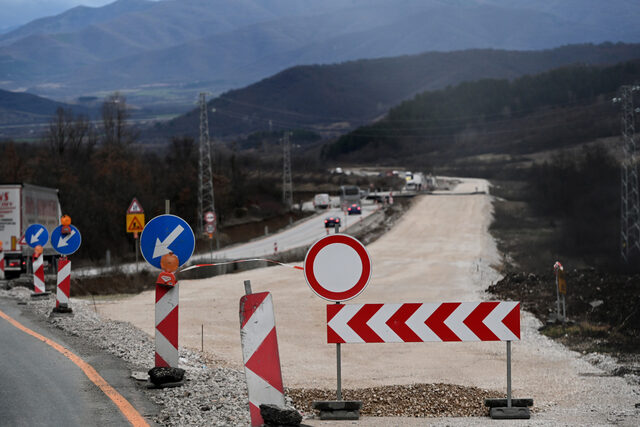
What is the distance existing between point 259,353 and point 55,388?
313 cm

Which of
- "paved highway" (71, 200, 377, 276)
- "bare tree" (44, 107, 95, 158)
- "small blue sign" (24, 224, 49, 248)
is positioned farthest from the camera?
"bare tree" (44, 107, 95, 158)

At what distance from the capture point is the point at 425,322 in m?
9.34

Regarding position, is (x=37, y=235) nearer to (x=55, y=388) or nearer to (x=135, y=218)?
(x=135, y=218)

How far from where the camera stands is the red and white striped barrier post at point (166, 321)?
10273 millimetres

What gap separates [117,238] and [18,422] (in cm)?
5175

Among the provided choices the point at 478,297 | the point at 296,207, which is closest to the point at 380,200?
the point at 296,207

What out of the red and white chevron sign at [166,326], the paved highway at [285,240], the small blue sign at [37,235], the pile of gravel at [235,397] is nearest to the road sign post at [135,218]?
the small blue sign at [37,235]

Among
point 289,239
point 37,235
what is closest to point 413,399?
point 37,235

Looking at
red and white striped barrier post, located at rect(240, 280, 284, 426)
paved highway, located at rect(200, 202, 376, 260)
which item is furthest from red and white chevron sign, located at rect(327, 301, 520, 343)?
paved highway, located at rect(200, 202, 376, 260)

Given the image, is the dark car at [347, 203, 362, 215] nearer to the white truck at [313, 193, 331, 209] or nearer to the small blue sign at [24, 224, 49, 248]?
the white truck at [313, 193, 331, 209]

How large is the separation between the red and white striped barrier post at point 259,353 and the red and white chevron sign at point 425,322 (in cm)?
132

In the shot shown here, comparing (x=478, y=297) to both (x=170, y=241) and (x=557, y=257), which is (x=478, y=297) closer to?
(x=557, y=257)

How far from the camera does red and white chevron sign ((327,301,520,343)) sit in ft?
30.3

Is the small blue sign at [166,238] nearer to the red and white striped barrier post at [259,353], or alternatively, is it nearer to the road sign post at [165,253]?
the road sign post at [165,253]
